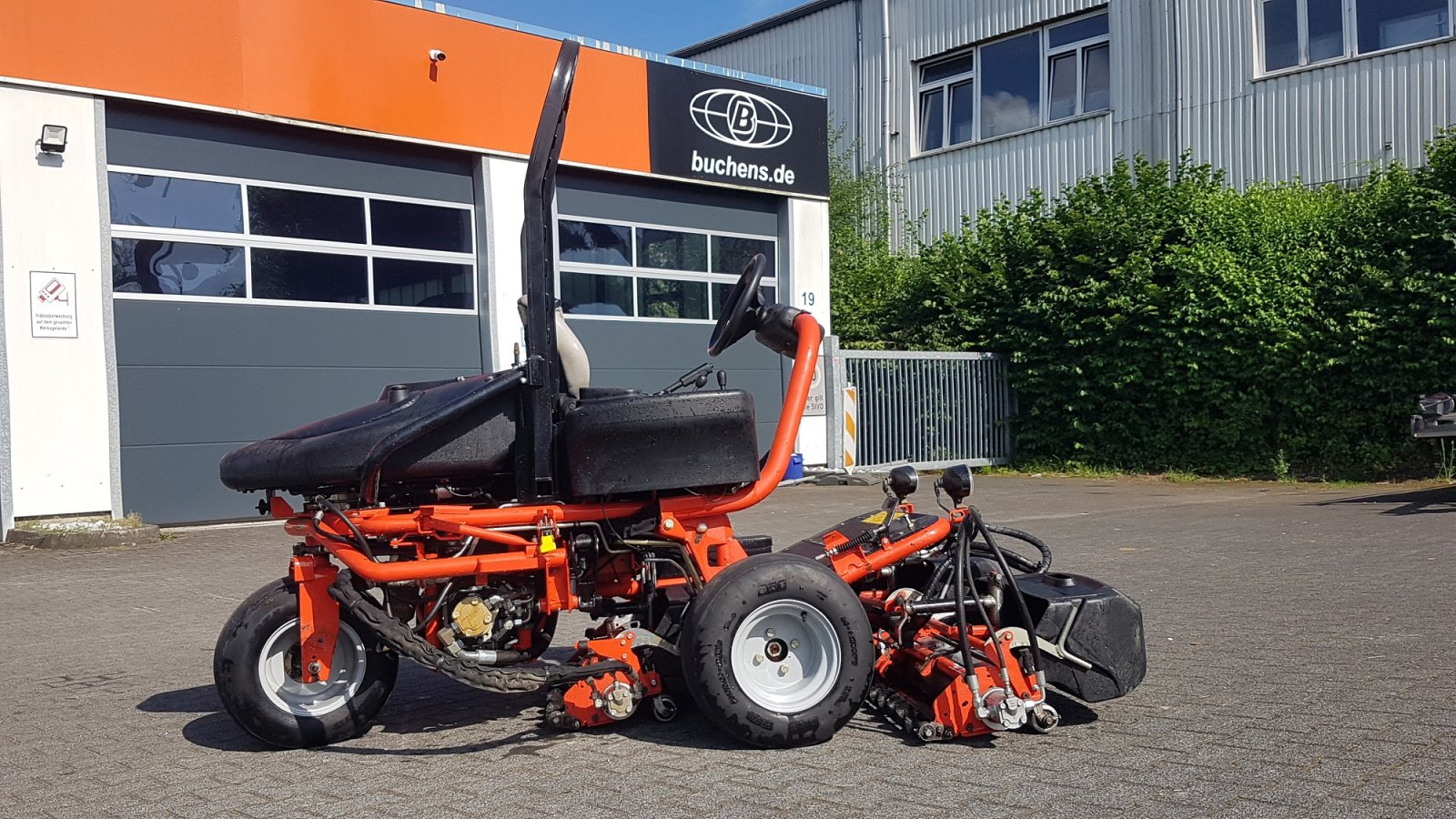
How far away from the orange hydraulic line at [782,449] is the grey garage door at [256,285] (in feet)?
31.9

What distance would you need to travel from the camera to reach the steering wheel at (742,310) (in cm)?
501

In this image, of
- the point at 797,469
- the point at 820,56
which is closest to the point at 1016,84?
the point at 820,56

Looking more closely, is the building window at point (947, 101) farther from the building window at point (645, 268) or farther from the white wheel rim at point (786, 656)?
the white wheel rim at point (786, 656)

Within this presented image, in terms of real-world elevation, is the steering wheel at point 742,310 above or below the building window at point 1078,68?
below

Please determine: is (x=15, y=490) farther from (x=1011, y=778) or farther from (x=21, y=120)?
(x=1011, y=778)

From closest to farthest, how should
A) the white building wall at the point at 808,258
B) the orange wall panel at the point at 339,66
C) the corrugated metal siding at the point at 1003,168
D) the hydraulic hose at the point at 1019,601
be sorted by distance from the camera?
the hydraulic hose at the point at 1019,601 → the orange wall panel at the point at 339,66 → the white building wall at the point at 808,258 → the corrugated metal siding at the point at 1003,168

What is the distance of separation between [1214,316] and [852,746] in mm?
14510

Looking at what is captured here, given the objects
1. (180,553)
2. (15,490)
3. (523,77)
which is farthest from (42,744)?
(523,77)

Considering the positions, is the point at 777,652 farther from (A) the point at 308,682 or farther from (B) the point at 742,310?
(A) the point at 308,682

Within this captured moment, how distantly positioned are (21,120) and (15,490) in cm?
349

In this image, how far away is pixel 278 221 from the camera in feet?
44.7

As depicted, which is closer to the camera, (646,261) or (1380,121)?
(646,261)

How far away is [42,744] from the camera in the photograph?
4887mm

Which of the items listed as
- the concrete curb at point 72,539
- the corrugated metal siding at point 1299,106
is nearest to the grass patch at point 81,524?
the concrete curb at point 72,539
